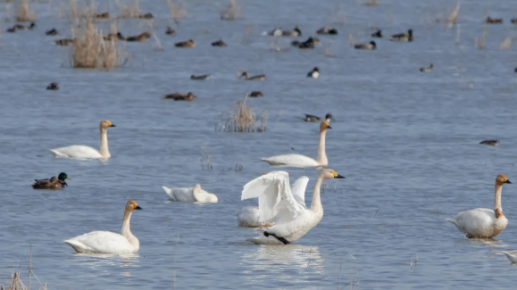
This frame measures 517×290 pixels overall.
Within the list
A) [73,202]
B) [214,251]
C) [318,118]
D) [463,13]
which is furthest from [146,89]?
[463,13]

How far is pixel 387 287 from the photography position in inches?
420

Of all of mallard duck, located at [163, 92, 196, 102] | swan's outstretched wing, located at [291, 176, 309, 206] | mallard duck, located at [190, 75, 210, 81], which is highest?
swan's outstretched wing, located at [291, 176, 309, 206]

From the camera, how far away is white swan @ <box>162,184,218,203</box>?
15.1m

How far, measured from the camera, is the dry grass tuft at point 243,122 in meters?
22.3

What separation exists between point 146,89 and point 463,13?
25.4 m

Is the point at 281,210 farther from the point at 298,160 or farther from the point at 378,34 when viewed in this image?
the point at 378,34

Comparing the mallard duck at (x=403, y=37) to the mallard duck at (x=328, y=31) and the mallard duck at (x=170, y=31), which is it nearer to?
the mallard duck at (x=328, y=31)

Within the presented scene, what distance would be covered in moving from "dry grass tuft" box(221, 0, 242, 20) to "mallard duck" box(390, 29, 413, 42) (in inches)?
303

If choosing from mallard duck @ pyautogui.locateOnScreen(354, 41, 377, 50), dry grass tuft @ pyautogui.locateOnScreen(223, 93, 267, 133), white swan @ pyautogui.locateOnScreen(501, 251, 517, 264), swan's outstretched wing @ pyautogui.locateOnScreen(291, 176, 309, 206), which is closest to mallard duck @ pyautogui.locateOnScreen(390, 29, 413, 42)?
mallard duck @ pyautogui.locateOnScreen(354, 41, 377, 50)

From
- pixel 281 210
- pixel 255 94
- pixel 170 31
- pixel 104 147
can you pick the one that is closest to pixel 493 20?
pixel 170 31

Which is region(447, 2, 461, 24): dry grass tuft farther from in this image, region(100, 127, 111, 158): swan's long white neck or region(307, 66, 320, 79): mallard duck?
region(100, 127, 111, 158): swan's long white neck

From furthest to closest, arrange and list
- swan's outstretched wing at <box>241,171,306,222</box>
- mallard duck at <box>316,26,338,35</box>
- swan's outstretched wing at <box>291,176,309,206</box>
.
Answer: mallard duck at <box>316,26,338,35</box> → swan's outstretched wing at <box>291,176,309,206</box> → swan's outstretched wing at <box>241,171,306,222</box>

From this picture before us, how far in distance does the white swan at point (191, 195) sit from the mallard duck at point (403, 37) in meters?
26.2

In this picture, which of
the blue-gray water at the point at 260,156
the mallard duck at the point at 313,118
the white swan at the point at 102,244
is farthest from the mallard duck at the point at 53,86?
the white swan at the point at 102,244
